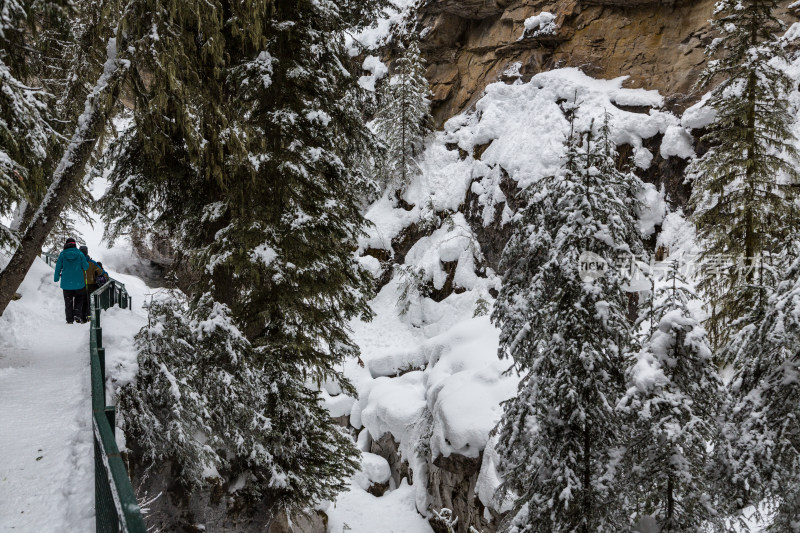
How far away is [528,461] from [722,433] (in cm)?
246

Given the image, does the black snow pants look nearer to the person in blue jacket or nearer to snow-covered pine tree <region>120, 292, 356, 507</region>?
the person in blue jacket

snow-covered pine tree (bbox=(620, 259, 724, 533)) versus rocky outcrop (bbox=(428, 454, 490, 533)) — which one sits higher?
snow-covered pine tree (bbox=(620, 259, 724, 533))

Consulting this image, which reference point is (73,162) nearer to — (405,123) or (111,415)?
(111,415)

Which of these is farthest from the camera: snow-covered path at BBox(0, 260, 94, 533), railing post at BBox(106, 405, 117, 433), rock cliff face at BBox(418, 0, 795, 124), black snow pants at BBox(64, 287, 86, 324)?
rock cliff face at BBox(418, 0, 795, 124)

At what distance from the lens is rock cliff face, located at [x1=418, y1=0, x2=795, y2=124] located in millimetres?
20469

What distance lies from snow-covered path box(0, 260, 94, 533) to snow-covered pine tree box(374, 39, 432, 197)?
18.5m

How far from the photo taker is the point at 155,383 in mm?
6527

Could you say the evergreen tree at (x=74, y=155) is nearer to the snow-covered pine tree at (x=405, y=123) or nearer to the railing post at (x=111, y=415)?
the railing post at (x=111, y=415)

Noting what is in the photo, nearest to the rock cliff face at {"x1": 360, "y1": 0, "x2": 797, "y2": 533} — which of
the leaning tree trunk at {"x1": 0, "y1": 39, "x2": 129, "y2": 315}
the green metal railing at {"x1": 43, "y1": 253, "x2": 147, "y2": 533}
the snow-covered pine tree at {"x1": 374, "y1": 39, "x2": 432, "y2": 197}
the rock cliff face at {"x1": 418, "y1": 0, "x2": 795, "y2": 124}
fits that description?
the rock cliff face at {"x1": 418, "y1": 0, "x2": 795, "y2": 124}

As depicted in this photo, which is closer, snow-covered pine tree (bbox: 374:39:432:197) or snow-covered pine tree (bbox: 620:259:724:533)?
snow-covered pine tree (bbox: 620:259:724:533)

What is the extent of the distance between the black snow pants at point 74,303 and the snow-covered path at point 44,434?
125 cm

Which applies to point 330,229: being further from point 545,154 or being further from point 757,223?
point 545,154

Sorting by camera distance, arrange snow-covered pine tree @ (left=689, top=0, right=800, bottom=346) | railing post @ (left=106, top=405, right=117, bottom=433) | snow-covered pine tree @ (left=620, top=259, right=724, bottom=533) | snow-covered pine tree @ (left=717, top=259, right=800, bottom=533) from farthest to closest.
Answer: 1. snow-covered pine tree @ (left=689, top=0, right=800, bottom=346)
2. snow-covered pine tree @ (left=717, top=259, right=800, bottom=533)
3. snow-covered pine tree @ (left=620, top=259, right=724, bottom=533)
4. railing post @ (left=106, top=405, right=117, bottom=433)

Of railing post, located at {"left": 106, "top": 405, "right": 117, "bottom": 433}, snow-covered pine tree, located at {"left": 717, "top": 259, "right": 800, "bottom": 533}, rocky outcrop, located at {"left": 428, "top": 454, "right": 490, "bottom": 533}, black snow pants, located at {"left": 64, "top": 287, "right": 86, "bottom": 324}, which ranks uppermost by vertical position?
black snow pants, located at {"left": 64, "top": 287, "right": 86, "bottom": 324}
